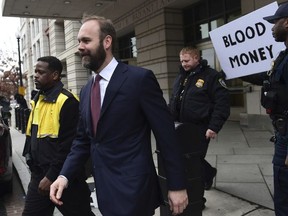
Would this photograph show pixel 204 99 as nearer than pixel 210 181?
Yes

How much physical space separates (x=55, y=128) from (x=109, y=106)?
110 cm

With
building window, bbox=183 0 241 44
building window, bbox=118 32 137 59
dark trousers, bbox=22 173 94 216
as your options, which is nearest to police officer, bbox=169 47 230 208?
dark trousers, bbox=22 173 94 216

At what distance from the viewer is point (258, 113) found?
385 inches

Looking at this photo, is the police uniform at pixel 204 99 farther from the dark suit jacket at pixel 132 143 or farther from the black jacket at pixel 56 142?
the dark suit jacket at pixel 132 143

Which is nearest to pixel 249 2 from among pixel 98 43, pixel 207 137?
pixel 207 137

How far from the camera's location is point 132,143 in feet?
7.29

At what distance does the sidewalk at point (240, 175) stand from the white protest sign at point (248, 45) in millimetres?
1532

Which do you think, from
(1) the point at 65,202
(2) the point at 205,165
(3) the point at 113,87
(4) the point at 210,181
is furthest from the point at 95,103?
(4) the point at 210,181

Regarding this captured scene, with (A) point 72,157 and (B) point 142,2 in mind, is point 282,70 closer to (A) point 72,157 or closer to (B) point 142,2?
(A) point 72,157

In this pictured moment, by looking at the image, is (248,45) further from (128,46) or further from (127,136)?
(128,46)

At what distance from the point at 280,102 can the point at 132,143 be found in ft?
4.22

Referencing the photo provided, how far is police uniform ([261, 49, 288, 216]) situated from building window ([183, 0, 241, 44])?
8673 mm

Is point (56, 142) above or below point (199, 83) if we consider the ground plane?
below

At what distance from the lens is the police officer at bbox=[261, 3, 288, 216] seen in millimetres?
2785
